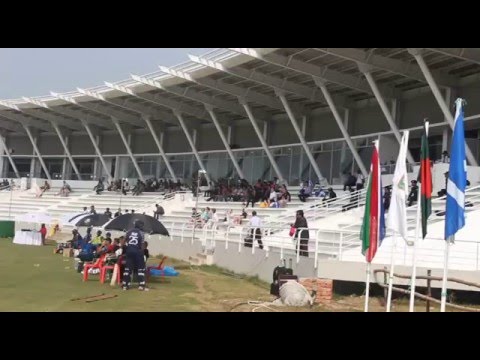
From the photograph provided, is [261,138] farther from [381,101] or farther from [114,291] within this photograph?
[114,291]

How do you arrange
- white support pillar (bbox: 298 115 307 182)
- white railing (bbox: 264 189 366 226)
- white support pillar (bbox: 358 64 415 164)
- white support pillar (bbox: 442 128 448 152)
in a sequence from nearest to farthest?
1. white railing (bbox: 264 189 366 226)
2. white support pillar (bbox: 358 64 415 164)
3. white support pillar (bbox: 442 128 448 152)
4. white support pillar (bbox: 298 115 307 182)

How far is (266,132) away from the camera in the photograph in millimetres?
40312

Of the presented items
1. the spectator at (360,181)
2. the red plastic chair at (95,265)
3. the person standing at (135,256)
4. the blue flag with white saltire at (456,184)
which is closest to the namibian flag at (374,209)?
the blue flag with white saltire at (456,184)

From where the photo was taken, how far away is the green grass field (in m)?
11.2

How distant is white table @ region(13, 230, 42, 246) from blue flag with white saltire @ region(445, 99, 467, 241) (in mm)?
25280

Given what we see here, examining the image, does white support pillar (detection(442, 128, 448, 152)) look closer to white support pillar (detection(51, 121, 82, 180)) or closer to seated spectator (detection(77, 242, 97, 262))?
seated spectator (detection(77, 242, 97, 262))

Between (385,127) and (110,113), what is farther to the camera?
(110,113)

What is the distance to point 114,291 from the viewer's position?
43.6ft

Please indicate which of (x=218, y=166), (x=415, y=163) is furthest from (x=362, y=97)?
(x=218, y=166)

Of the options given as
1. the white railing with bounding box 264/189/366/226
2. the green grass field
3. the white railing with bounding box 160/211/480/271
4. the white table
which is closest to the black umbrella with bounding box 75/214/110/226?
the green grass field

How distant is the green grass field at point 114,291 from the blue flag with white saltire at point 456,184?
16.8ft

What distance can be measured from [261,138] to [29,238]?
15.2 meters

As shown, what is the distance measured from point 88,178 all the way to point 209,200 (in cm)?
2220
